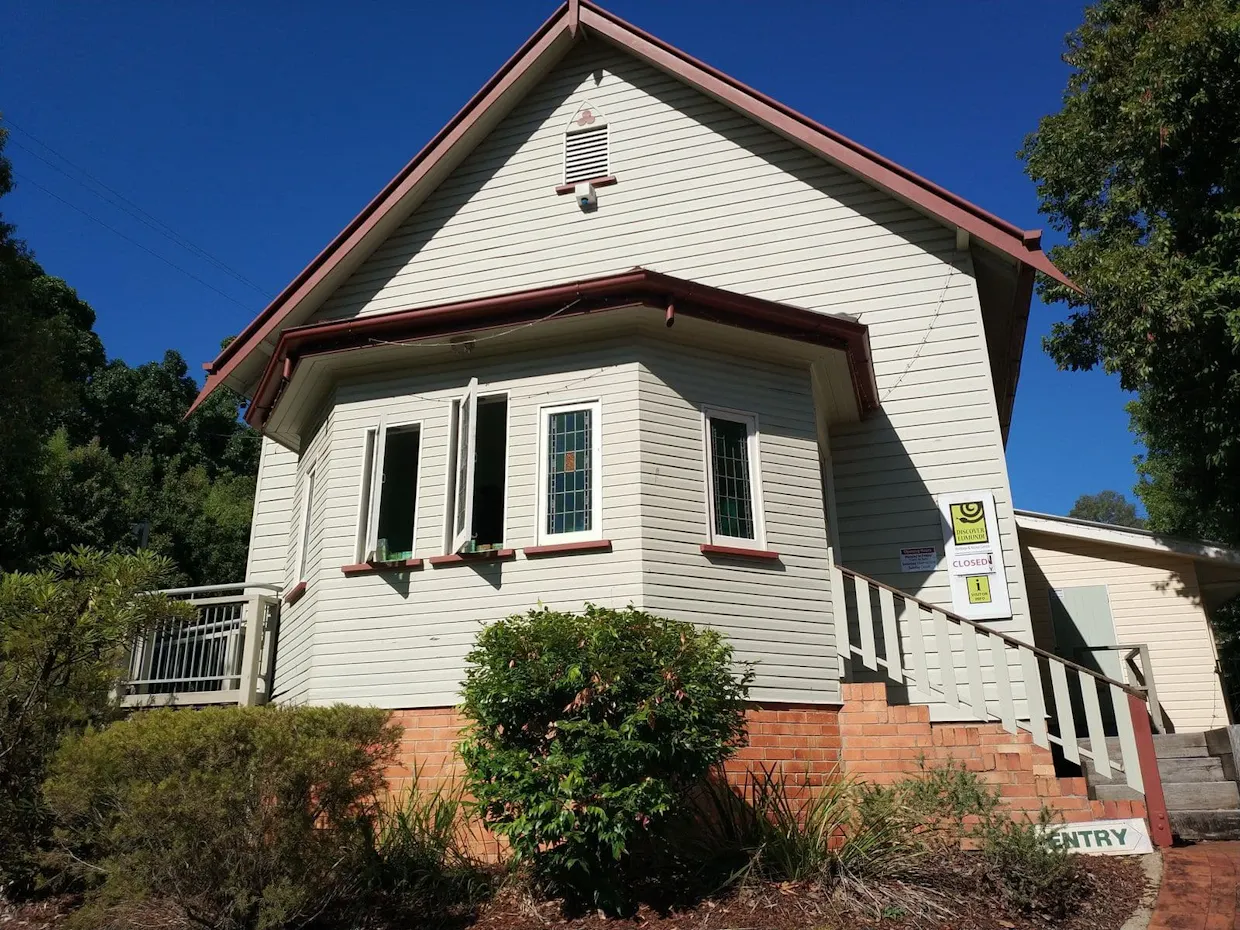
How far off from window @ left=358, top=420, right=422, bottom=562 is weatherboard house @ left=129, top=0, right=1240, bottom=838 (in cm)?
4

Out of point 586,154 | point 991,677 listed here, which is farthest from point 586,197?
point 991,677

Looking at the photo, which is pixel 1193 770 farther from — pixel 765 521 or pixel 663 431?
pixel 663 431

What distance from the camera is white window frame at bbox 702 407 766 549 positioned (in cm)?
947

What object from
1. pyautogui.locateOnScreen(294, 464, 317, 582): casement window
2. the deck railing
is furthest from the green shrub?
the deck railing

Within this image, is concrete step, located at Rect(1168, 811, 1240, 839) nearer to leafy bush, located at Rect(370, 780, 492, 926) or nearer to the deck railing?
the deck railing

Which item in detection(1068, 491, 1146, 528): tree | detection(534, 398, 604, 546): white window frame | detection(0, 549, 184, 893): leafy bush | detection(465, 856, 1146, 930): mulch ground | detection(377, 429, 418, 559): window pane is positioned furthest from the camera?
detection(1068, 491, 1146, 528): tree

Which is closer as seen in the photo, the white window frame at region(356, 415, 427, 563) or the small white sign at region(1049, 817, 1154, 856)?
the small white sign at region(1049, 817, 1154, 856)

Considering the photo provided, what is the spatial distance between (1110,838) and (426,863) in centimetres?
553

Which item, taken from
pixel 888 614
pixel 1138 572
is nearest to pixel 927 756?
pixel 888 614

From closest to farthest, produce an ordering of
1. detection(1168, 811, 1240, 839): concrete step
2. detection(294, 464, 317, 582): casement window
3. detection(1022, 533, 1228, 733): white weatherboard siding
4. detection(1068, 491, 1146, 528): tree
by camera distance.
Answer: detection(1168, 811, 1240, 839): concrete step
detection(294, 464, 317, 582): casement window
detection(1022, 533, 1228, 733): white weatherboard siding
detection(1068, 491, 1146, 528): tree

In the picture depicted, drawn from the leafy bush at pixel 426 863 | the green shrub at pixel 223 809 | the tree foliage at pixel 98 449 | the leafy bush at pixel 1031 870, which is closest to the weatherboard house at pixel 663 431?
the leafy bush at pixel 426 863

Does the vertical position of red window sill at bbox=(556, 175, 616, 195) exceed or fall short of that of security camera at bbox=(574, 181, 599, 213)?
it exceeds it

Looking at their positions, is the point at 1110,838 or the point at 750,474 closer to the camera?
the point at 1110,838

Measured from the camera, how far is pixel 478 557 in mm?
9398
